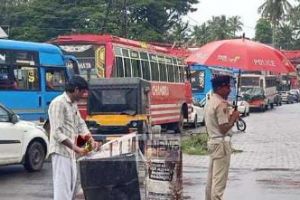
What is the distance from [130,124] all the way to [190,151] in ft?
6.90

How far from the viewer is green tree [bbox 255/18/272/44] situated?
332 feet

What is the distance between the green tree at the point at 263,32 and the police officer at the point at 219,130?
9451 centimetres

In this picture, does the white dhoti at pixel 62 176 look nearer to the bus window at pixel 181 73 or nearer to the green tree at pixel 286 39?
the bus window at pixel 181 73

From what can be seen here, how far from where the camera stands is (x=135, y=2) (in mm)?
50344

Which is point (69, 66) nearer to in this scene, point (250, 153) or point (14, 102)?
point (14, 102)

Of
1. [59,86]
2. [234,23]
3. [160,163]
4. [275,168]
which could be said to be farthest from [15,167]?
[234,23]

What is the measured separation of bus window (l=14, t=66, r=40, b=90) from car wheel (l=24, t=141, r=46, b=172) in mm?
4467

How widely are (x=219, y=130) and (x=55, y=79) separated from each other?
1194cm

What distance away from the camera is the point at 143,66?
80.0 ft

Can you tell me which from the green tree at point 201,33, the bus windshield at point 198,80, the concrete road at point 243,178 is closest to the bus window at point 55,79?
the concrete road at point 243,178

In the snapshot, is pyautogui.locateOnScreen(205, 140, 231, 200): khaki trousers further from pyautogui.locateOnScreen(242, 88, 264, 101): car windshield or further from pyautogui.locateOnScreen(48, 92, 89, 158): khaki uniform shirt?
pyautogui.locateOnScreen(242, 88, 264, 101): car windshield

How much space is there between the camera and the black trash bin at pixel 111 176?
280 inches

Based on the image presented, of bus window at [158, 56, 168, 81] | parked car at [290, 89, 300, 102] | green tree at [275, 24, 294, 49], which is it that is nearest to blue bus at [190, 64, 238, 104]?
bus window at [158, 56, 168, 81]

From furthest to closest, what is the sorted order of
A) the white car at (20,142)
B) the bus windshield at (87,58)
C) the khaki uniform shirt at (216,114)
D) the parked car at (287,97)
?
the parked car at (287,97), the bus windshield at (87,58), the white car at (20,142), the khaki uniform shirt at (216,114)
